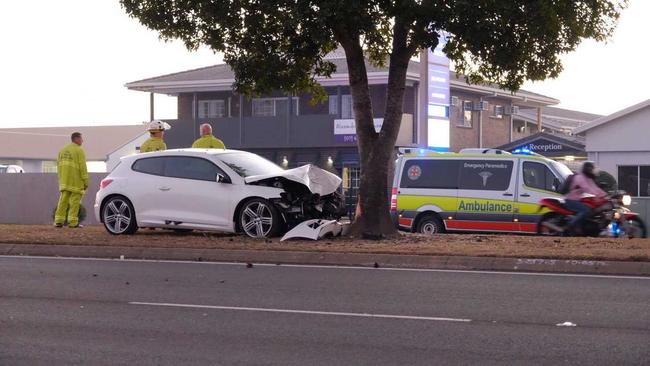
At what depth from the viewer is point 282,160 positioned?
4253 centimetres

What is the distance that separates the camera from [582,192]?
55.7ft

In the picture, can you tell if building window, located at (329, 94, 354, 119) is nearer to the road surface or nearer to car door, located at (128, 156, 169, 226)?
car door, located at (128, 156, 169, 226)

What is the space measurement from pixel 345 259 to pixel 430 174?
8.00 metres

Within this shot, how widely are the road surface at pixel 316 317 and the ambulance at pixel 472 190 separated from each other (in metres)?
8.04

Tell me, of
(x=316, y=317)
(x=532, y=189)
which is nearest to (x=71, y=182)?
(x=532, y=189)

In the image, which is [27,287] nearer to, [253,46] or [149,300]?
[149,300]

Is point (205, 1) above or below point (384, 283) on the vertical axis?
above

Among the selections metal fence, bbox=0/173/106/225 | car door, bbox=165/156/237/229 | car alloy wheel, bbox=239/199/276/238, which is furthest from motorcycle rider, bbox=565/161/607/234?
metal fence, bbox=0/173/106/225

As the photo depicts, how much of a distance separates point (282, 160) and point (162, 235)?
25.9m

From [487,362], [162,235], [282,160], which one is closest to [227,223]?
[162,235]

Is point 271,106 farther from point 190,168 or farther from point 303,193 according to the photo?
point 303,193

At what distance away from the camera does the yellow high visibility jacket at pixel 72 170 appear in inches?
719

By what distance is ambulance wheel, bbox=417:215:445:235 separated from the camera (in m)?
21.1

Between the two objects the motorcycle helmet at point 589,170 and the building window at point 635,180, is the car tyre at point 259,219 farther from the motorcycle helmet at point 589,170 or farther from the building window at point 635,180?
the building window at point 635,180
